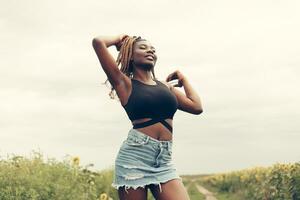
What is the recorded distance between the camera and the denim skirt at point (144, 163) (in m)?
5.09

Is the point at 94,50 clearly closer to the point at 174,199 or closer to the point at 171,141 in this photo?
the point at 171,141

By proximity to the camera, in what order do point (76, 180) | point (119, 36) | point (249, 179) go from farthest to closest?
point (249, 179) < point (76, 180) < point (119, 36)

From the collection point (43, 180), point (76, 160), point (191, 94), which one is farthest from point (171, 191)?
point (76, 160)

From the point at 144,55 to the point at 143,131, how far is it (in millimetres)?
678

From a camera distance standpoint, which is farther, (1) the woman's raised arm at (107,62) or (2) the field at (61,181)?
(2) the field at (61,181)

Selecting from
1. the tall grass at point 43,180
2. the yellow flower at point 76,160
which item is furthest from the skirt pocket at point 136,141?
the yellow flower at point 76,160

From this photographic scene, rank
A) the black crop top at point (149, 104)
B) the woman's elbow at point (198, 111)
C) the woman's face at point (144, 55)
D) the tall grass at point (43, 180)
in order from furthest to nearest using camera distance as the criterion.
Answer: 1. the tall grass at point (43, 180)
2. the woman's elbow at point (198, 111)
3. the woman's face at point (144, 55)
4. the black crop top at point (149, 104)

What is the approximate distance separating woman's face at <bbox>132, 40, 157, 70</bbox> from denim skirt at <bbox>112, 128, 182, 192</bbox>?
0.61m

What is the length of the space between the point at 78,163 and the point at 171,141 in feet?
20.3

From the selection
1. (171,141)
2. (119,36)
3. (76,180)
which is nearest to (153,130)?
(171,141)

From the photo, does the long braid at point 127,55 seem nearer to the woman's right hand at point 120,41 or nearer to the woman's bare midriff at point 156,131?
the woman's right hand at point 120,41

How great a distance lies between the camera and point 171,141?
5246mm

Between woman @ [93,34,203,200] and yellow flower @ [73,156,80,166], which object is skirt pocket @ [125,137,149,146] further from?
yellow flower @ [73,156,80,166]

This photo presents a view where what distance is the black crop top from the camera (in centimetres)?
518
